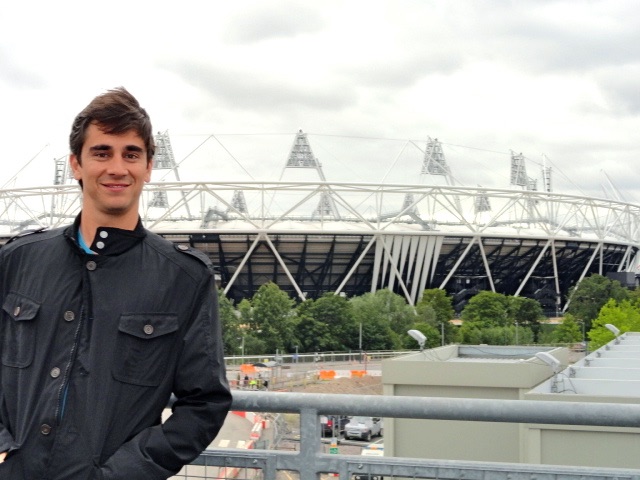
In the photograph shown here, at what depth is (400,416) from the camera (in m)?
2.93

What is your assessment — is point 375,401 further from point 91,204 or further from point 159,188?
point 159,188

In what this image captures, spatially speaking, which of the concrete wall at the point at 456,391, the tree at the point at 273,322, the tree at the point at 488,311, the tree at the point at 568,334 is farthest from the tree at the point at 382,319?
the concrete wall at the point at 456,391

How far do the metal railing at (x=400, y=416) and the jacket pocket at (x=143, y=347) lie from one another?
0.68 meters

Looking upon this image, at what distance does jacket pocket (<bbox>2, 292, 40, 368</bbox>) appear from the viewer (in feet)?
7.72

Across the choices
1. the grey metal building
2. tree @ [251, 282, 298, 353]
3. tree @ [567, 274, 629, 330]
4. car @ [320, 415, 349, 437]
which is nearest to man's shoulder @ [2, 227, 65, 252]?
car @ [320, 415, 349, 437]

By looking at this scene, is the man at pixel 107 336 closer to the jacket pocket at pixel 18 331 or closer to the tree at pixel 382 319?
the jacket pocket at pixel 18 331

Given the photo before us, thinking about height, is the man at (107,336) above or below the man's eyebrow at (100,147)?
below

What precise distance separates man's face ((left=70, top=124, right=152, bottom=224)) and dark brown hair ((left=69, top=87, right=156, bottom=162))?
0.02 m

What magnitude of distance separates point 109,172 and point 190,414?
74 centimetres

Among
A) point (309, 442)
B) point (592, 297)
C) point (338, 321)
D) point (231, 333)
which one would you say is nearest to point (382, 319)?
point (338, 321)

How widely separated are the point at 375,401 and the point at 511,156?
262 ft

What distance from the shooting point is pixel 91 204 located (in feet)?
8.09

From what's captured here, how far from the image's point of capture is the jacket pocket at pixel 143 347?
7.58ft

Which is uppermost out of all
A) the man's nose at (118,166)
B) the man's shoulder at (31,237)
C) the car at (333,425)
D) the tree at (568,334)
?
the man's nose at (118,166)
